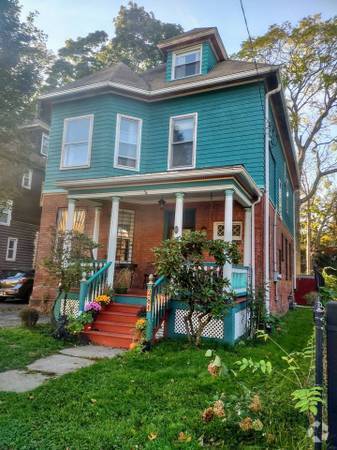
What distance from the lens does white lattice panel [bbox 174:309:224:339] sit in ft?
23.3

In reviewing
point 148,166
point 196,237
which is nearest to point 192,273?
point 196,237

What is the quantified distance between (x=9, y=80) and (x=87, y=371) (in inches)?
562

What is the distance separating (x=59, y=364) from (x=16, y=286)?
30.9ft

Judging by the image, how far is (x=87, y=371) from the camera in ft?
16.0

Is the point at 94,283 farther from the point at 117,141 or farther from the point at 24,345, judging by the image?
the point at 117,141

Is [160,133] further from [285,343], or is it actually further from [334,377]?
[334,377]

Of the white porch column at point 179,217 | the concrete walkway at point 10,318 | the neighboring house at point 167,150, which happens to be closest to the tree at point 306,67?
the neighboring house at point 167,150

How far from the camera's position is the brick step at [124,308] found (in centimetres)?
769

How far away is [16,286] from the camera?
13656mm

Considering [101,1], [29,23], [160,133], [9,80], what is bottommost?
[160,133]

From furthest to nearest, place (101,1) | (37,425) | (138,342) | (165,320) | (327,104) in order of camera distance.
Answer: (327,104), (165,320), (101,1), (138,342), (37,425)

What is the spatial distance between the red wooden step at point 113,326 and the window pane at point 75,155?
5769mm

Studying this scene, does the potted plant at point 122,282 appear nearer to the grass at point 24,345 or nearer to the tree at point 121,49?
the grass at point 24,345

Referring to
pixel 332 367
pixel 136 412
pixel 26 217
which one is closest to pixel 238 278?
pixel 136 412
